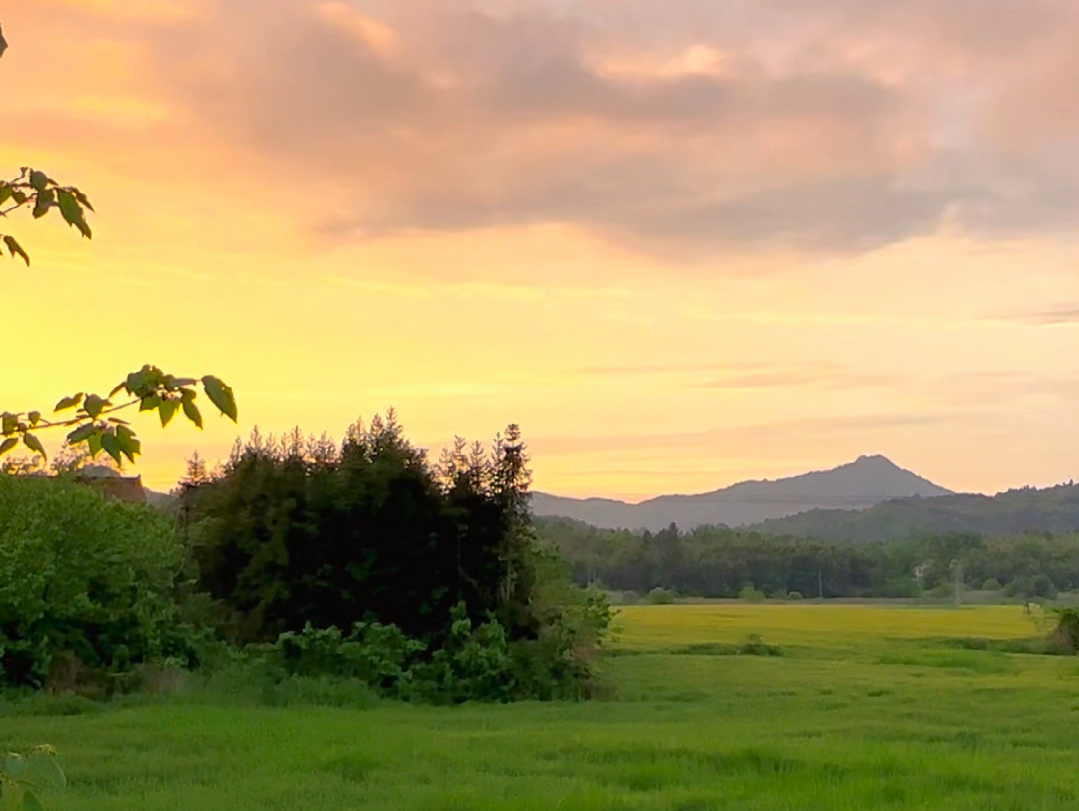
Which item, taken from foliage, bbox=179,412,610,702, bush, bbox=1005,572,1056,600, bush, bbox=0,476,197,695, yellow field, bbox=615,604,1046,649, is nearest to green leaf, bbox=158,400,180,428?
bush, bbox=0,476,197,695

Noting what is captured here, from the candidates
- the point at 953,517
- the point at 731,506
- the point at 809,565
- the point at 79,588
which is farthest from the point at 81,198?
the point at 731,506

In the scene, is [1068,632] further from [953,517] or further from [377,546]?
[953,517]

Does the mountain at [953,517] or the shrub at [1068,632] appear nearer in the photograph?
the shrub at [1068,632]

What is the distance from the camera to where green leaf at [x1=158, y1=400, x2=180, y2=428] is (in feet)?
9.62

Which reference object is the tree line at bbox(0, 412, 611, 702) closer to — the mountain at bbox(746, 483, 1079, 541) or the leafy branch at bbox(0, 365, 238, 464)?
the leafy branch at bbox(0, 365, 238, 464)

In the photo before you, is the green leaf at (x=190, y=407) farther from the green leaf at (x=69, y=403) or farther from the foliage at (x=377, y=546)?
the foliage at (x=377, y=546)

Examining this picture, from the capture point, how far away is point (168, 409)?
2.93 meters

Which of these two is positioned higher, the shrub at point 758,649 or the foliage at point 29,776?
the foliage at point 29,776

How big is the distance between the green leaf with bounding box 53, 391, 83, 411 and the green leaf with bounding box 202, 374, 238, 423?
13.2 inches

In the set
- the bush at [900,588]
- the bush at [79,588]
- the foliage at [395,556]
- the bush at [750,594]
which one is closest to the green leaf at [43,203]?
the bush at [79,588]

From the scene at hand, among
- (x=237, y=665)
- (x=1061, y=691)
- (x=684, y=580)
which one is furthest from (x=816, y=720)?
(x=684, y=580)

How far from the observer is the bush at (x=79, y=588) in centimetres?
1809

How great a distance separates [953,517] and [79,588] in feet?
429

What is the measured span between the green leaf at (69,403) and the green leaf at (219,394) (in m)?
0.34
